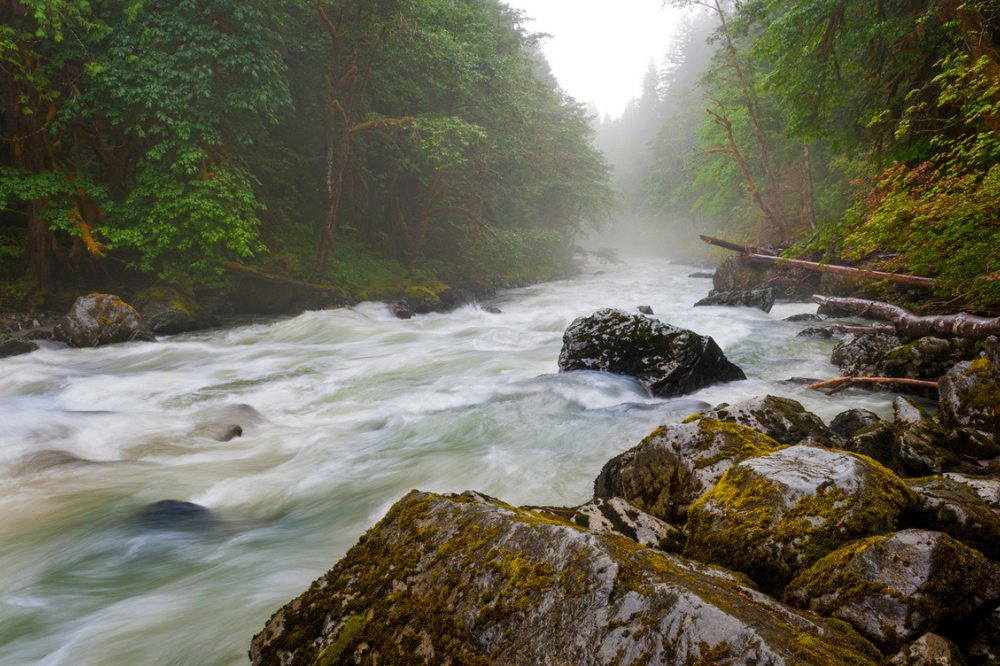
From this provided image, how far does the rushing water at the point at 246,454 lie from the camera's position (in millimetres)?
3271

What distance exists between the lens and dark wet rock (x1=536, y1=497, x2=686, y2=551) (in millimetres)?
2674

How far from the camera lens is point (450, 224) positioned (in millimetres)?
21906

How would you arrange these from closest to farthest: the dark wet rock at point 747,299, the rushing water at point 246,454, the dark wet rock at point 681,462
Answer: the dark wet rock at point 681,462, the rushing water at point 246,454, the dark wet rock at point 747,299

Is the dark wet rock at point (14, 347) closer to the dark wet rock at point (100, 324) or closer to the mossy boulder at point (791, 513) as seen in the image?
the dark wet rock at point (100, 324)

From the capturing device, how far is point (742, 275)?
55.4 ft

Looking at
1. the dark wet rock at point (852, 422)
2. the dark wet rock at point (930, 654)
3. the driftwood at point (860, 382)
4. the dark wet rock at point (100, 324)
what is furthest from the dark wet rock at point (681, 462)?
the dark wet rock at point (100, 324)

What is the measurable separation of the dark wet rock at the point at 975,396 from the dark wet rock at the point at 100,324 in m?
13.6

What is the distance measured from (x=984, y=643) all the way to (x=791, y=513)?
28.1 inches

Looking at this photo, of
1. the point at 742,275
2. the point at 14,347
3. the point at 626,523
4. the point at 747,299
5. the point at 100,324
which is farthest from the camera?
the point at 742,275

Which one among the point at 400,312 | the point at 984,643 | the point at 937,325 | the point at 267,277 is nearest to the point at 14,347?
the point at 267,277

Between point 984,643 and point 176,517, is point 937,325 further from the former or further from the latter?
point 176,517

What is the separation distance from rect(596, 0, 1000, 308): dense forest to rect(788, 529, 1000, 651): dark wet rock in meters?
4.54

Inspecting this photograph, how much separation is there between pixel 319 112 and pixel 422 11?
20.0 ft

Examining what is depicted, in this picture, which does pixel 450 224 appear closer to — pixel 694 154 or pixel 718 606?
pixel 694 154
